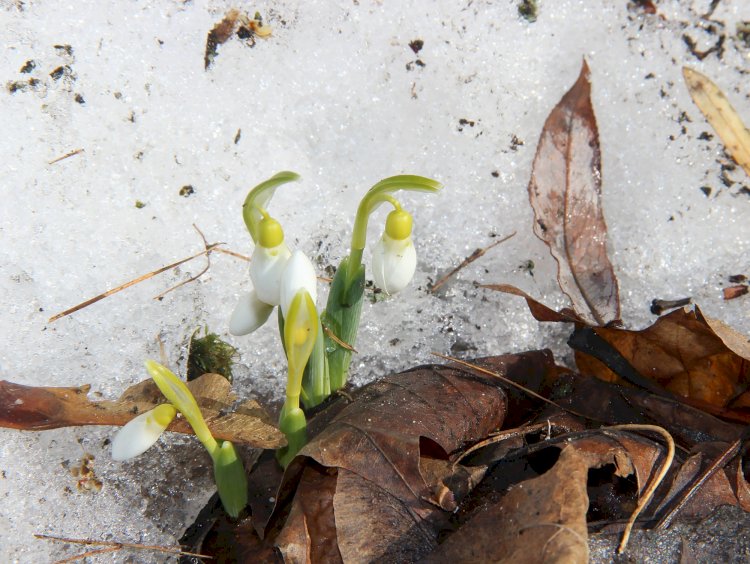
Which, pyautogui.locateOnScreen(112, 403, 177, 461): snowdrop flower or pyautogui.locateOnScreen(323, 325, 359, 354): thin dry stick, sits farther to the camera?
pyautogui.locateOnScreen(323, 325, 359, 354): thin dry stick

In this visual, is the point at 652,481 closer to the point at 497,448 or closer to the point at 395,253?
the point at 497,448

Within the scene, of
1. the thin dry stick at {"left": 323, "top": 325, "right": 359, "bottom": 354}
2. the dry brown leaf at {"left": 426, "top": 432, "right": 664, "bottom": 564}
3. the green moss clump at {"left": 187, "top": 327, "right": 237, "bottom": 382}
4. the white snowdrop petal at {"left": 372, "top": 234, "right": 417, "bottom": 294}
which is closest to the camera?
the dry brown leaf at {"left": 426, "top": 432, "right": 664, "bottom": 564}

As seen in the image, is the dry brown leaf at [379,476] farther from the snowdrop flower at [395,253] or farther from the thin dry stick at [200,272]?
the thin dry stick at [200,272]

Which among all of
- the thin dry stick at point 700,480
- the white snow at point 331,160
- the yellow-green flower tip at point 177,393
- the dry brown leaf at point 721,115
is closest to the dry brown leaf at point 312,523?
the yellow-green flower tip at point 177,393

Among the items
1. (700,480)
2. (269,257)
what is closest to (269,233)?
(269,257)

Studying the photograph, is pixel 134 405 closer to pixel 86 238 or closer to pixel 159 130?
pixel 86 238

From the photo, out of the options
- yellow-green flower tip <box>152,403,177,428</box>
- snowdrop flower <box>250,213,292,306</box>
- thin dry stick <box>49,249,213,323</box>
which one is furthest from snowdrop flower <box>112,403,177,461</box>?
thin dry stick <box>49,249,213,323</box>

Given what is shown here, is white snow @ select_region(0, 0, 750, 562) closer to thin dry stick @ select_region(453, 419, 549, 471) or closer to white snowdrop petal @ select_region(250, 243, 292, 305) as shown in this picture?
thin dry stick @ select_region(453, 419, 549, 471)
